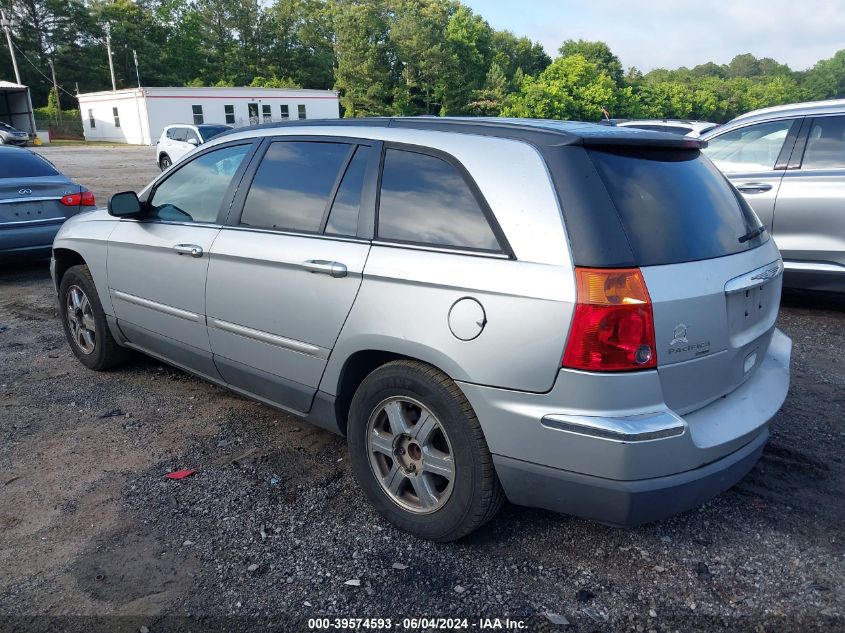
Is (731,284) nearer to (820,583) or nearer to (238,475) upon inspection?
(820,583)

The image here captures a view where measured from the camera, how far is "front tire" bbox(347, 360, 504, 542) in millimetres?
2773

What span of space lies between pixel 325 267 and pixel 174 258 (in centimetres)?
139

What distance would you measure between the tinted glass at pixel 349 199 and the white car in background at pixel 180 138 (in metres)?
20.5

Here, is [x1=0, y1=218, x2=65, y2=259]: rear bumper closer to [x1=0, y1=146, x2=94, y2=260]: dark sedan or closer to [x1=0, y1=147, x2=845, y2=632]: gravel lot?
[x1=0, y1=146, x2=94, y2=260]: dark sedan

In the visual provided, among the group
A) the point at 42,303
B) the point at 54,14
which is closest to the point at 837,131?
the point at 42,303

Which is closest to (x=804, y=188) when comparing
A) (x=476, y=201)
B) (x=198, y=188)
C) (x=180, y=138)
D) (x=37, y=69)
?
(x=476, y=201)

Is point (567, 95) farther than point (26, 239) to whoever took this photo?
Yes

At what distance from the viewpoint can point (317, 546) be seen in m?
3.04

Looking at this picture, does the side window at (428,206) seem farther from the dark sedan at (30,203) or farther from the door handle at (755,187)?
the dark sedan at (30,203)

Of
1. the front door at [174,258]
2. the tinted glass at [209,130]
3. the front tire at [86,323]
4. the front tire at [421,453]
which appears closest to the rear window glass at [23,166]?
the front tire at [86,323]

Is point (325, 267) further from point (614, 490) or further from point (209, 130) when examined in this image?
point (209, 130)

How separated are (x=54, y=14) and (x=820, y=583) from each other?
81.2 meters

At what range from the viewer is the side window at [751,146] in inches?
258

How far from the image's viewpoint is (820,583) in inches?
108
